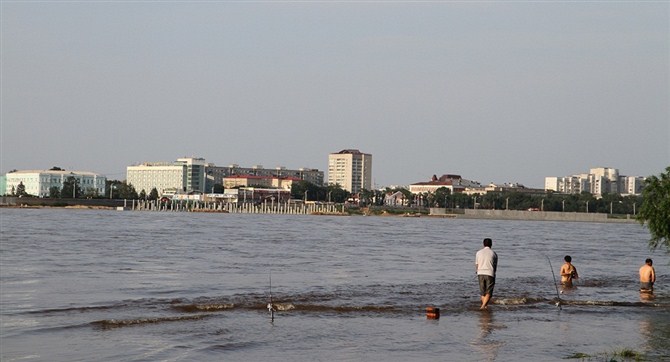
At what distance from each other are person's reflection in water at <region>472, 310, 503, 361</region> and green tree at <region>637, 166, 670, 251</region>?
37.2 feet

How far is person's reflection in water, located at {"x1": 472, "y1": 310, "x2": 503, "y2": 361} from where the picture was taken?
15719 millimetres

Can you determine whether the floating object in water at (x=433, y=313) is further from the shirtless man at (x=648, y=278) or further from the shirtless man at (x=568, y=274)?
the shirtless man at (x=568, y=274)

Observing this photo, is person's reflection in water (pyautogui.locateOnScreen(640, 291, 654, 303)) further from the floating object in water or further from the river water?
the floating object in water

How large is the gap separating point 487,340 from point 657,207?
1548cm

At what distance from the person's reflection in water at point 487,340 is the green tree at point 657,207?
11330mm

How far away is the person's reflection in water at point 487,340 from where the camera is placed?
15.7 m

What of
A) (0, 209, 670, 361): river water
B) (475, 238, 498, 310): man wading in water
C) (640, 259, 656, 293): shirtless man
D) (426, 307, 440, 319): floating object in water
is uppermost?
(475, 238, 498, 310): man wading in water

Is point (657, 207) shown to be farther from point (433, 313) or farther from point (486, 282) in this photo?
point (433, 313)

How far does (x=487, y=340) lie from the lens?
57.1ft

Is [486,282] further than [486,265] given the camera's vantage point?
Yes

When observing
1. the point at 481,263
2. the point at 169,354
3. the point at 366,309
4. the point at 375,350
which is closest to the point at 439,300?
the point at 366,309

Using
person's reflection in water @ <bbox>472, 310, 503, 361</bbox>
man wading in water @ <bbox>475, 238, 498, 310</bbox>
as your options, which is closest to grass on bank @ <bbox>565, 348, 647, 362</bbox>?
person's reflection in water @ <bbox>472, 310, 503, 361</bbox>

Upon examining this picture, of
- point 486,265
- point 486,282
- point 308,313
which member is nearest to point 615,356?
point 486,265

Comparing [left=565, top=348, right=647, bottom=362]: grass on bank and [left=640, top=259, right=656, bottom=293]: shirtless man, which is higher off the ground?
[left=640, top=259, right=656, bottom=293]: shirtless man
